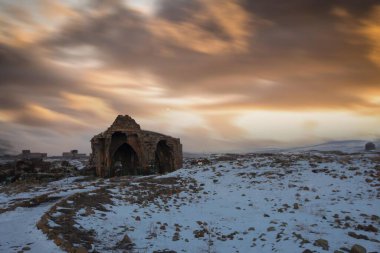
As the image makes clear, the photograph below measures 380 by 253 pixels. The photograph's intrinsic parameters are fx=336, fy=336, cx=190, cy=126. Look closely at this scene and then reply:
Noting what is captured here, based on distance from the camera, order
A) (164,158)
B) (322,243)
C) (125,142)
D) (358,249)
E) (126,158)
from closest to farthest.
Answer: (358,249) < (322,243) < (125,142) < (164,158) < (126,158)

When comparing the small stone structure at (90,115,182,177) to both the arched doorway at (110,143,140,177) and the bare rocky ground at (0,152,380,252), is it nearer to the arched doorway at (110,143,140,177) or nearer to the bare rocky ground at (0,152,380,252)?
the arched doorway at (110,143,140,177)

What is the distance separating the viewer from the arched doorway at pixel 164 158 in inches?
1634

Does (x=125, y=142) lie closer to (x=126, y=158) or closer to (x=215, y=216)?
(x=126, y=158)

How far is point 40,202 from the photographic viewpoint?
15.4 metres

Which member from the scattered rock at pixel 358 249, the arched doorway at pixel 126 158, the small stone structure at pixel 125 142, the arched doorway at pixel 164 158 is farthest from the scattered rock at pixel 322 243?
the arched doorway at pixel 126 158

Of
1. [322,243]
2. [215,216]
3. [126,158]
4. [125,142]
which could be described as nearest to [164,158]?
[126,158]

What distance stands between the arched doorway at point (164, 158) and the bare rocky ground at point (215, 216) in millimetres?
19676

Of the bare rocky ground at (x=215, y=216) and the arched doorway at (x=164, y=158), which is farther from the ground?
the arched doorway at (x=164, y=158)

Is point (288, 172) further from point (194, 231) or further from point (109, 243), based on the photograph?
point (109, 243)

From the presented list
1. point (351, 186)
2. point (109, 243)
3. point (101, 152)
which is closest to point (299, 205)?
point (351, 186)

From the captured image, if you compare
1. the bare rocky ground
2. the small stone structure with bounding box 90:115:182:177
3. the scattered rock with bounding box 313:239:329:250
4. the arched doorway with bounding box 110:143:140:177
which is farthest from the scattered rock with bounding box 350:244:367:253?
the arched doorway with bounding box 110:143:140:177

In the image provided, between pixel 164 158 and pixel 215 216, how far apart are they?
28.2 m

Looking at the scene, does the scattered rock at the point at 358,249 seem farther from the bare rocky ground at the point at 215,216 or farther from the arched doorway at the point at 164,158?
the arched doorway at the point at 164,158

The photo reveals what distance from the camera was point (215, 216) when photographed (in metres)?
14.4
